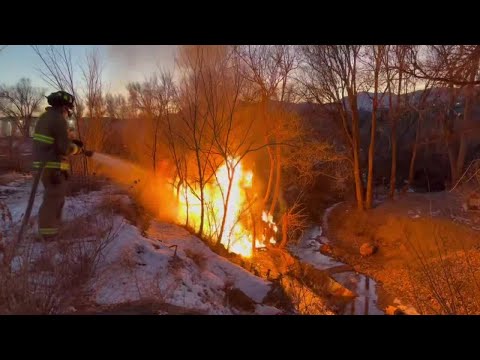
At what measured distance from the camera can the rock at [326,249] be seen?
19.0 meters

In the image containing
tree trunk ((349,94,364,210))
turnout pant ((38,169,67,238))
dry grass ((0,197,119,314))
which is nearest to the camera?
dry grass ((0,197,119,314))

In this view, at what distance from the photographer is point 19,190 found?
1248 centimetres

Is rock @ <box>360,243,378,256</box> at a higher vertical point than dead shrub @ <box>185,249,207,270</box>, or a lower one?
lower

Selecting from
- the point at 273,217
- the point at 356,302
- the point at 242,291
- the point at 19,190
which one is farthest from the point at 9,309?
the point at 273,217

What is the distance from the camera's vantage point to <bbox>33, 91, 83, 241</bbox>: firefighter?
5977 millimetres

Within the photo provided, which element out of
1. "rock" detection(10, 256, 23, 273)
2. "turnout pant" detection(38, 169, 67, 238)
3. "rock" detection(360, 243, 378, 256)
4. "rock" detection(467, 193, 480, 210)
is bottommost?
"rock" detection(360, 243, 378, 256)

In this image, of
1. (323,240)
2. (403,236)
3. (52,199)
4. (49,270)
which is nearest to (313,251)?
(323,240)

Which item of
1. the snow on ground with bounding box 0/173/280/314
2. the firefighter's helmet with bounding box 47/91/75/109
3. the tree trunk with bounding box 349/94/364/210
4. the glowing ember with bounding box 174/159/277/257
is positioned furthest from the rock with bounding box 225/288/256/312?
the tree trunk with bounding box 349/94/364/210

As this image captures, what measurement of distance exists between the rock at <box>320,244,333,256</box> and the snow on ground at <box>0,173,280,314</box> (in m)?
10.2

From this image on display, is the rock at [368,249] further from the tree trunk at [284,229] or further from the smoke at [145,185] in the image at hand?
the smoke at [145,185]

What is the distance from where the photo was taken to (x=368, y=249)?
1811 centimetres

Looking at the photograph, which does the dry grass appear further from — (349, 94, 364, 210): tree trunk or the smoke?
(349, 94, 364, 210): tree trunk

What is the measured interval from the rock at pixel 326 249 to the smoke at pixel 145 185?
858 centimetres

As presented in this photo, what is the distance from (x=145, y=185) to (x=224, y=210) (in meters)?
5.15
